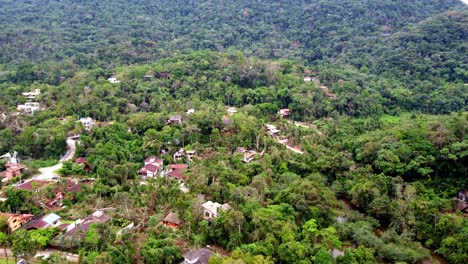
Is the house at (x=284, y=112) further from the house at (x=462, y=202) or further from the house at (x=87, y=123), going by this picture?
the house at (x=462, y=202)

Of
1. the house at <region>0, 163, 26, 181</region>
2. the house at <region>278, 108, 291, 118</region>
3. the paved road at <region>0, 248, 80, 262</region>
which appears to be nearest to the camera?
the paved road at <region>0, 248, 80, 262</region>

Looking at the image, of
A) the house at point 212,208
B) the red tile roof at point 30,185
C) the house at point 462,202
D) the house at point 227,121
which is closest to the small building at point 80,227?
the house at point 212,208

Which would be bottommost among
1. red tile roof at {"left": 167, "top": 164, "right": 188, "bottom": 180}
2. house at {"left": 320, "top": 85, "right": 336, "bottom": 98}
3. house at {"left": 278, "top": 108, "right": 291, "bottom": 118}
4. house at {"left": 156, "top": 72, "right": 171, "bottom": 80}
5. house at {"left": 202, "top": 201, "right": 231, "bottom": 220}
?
house at {"left": 278, "top": 108, "right": 291, "bottom": 118}

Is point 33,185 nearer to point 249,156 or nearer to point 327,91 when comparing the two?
point 249,156

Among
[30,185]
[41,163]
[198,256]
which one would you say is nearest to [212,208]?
[198,256]

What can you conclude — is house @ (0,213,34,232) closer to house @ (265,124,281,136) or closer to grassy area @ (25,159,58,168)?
grassy area @ (25,159,58,168)

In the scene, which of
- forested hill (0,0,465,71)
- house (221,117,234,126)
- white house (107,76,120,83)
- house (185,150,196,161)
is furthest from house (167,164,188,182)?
forested hill (0,0,465,71)
